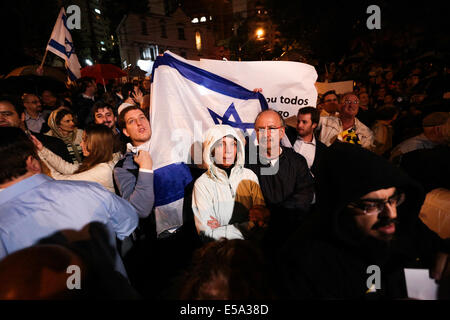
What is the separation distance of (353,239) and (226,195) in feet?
4.25

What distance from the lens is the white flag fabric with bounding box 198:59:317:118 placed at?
351 cm

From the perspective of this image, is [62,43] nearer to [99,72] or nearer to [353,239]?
[99,72]

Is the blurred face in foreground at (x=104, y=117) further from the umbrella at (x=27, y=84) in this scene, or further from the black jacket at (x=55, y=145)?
the umbrella at (x=27, y=84)

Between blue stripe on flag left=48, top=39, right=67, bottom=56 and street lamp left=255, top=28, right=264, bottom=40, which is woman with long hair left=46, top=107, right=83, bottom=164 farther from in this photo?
street lamp left=255, top=28, right=264, bottom=40

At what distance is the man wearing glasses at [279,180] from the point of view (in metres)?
2.58

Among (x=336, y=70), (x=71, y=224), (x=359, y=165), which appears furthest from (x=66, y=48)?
(x=336, y=70)

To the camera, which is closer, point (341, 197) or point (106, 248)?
point (341, 197)

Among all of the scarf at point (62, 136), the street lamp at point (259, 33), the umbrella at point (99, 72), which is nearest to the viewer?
the scarf at point (62, 136)

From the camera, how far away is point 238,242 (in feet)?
4.04

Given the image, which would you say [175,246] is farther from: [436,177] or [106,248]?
[436,177]

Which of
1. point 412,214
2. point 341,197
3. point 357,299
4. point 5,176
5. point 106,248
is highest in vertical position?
Answer: point 5,176

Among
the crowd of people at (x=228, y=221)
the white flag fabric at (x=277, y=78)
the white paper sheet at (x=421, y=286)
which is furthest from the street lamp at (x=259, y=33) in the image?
the white paper sheet at (x=421, y=286)

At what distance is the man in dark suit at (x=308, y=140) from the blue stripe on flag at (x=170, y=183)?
68.0 inches
